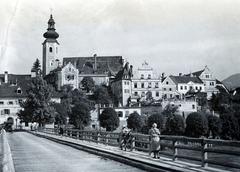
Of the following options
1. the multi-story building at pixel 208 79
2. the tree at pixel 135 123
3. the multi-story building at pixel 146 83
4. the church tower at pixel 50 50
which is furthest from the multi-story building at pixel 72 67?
the tree at pixel 135 123

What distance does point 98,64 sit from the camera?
166250 mm

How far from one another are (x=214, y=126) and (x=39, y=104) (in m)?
37.0

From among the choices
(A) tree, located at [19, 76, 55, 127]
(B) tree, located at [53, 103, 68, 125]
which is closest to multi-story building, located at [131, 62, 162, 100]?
(B) tree, located at [53, 103, 68, 125]

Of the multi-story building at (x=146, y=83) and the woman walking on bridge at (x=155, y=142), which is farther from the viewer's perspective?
the multi-story building at (x=146, y=83)

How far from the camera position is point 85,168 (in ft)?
54.7

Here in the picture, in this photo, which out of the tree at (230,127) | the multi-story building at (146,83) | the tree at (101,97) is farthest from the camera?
the multi-story building at (146,83)

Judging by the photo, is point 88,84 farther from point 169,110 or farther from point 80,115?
point 169,110

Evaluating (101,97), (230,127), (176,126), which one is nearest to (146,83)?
(101,97)

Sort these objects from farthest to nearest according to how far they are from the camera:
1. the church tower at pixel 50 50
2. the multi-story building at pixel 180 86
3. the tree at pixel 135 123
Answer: the church tower at pixel 50 50, the multi-story building at pixel 180 86, the tree at pixel 135 123

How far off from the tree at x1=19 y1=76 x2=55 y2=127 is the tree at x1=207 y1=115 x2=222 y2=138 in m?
33.5

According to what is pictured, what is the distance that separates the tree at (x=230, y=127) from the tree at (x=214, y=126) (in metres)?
0.83

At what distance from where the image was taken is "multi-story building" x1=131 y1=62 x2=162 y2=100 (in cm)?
14125

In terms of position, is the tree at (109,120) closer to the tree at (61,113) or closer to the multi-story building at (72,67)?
the tree at (61,113)

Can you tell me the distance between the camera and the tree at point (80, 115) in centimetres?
10875
